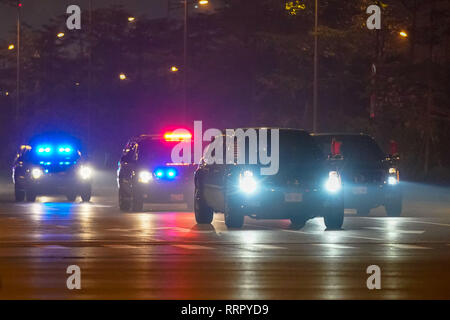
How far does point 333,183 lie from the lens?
26016mm

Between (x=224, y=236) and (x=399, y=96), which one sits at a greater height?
(x=399, y=96)

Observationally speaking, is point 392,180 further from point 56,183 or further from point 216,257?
point 216,257

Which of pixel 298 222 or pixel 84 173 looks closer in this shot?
pixel 298 222

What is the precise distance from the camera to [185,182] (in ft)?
111

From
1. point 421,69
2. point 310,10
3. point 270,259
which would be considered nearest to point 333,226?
point 270,259

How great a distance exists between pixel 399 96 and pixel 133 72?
61.5 meters

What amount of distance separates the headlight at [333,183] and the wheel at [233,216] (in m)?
1.75

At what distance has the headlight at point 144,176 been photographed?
33719 mm

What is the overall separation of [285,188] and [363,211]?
887 cm

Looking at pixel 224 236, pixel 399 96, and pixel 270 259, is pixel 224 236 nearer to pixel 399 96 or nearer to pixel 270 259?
pixel 270 259

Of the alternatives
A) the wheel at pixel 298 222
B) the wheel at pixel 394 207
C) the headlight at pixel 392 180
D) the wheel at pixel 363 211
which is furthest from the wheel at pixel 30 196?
the wheel at pixel 298 222

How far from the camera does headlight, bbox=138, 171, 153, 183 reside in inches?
1328

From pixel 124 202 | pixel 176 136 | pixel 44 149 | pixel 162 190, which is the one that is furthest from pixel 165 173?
pixel 44 149

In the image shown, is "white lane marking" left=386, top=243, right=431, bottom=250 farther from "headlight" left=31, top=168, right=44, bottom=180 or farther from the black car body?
"headlight" left=31, top=168, right=44, bottom=180
